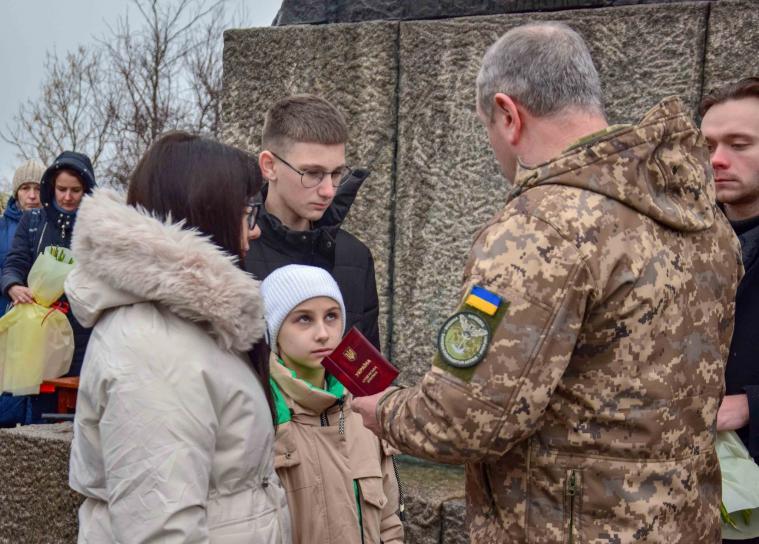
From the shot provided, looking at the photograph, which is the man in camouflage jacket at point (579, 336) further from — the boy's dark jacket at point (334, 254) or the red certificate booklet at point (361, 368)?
the boy's dark jacket at point (334, 254)

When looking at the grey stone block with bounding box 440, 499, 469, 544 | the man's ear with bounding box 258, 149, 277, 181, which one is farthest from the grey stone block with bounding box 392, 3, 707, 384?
the man's ear with bounding box 258, 149, 277, 181

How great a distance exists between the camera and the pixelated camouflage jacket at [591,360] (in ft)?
5.57

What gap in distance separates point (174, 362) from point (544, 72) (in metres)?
0.92

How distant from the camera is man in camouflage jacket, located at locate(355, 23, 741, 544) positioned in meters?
1.70

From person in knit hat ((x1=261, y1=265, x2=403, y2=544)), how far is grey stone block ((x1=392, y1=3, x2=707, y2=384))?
112 cm

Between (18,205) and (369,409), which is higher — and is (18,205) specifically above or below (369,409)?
below

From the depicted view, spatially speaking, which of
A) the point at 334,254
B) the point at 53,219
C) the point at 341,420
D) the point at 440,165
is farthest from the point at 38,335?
the point at 341,420

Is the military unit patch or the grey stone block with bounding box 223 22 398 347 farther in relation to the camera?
the grey stone block with bounding box 223 22 398 347

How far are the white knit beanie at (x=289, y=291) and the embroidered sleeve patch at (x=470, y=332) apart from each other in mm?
809

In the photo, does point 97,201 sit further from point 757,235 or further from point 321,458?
point 757,235

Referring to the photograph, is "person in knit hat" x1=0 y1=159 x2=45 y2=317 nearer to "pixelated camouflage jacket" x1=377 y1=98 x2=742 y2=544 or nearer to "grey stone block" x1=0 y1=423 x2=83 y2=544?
"grey stone block" x1=0 y1=423 x2=83 y2=544

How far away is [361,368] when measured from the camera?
85.0 inches

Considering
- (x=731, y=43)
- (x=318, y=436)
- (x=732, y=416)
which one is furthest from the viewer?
(x=731, y=43)

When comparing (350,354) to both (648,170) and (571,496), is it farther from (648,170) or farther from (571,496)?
(648,170)
